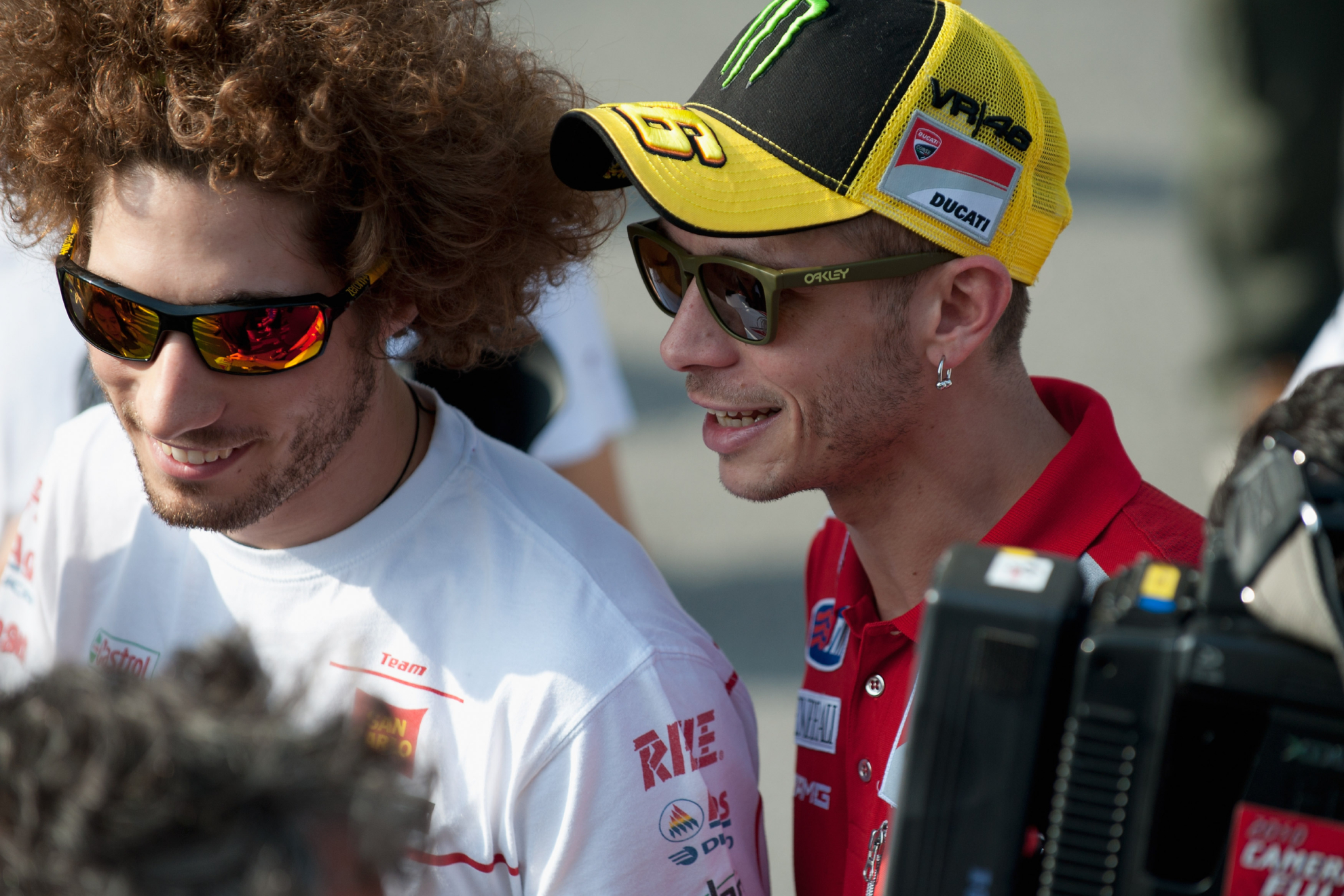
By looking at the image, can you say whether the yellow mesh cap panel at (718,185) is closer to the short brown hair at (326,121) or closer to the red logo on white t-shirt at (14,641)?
the short brown hair at (326,121)

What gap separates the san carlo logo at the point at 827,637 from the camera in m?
2.12

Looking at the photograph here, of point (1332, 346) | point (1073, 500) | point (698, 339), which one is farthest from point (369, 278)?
point (1332, 346)

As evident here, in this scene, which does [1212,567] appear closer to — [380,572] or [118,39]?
[380,572]

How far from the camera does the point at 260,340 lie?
1.86 meters

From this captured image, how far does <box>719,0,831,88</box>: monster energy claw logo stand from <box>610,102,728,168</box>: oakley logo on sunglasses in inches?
4.6

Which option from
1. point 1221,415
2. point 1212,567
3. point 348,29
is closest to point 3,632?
point 348,29

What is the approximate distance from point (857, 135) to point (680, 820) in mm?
1103

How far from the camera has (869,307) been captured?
1.98 metres

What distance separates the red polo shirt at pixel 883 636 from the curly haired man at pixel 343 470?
5.0 inches

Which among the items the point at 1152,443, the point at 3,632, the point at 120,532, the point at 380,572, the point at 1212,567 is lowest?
the point at 1152,443

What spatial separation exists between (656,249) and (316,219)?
57 centimetres

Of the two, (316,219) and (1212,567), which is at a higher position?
(1212,567)

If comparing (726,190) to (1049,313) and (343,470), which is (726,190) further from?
(1049,313)

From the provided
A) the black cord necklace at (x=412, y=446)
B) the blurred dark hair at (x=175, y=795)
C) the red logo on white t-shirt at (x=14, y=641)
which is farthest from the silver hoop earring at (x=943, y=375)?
the red logo on white t-shirt at (x=14, y=641)
